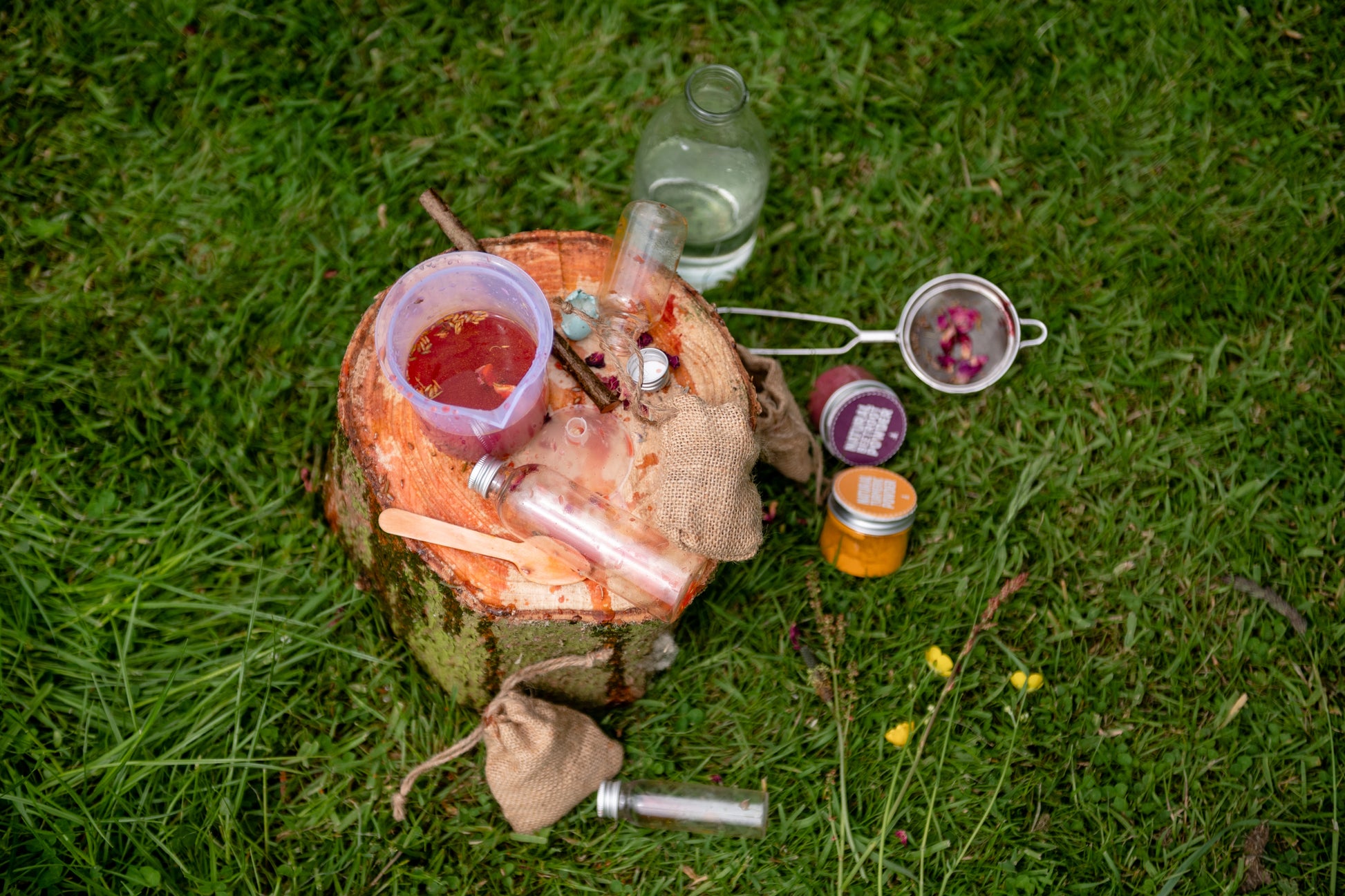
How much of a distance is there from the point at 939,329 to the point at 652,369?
1.47 meters

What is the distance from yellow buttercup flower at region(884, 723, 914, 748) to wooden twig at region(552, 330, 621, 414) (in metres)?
1.44

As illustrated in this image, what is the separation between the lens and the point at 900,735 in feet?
9.30

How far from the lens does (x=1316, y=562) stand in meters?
3.23

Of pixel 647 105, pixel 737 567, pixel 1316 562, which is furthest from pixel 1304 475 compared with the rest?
pixel 647 105

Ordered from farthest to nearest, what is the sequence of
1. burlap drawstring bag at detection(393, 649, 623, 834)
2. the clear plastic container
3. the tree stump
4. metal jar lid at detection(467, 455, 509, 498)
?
1. burlap drawstring bag at detection(393, 649, 623, 834)
2. the tree stump
3. metal jar lid at detection(467, 455, 509, 498)
4. the clear plastic container

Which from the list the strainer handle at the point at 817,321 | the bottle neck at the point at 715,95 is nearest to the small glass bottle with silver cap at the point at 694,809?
the strainer handle at the point at 817,321

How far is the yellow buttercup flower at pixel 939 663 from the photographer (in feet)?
9.62

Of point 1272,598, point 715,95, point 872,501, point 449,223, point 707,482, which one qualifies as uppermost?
point 715,95

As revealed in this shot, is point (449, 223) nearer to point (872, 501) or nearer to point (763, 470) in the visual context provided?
point (763, 470)

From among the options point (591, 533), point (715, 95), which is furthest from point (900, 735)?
point (715, 95)

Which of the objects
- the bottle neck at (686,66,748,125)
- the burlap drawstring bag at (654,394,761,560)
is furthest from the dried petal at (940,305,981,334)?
the burlap drawstring bag at (654,394,761,560)

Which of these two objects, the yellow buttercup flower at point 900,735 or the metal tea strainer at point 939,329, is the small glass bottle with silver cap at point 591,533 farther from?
the metal tea strainer at point 939,329

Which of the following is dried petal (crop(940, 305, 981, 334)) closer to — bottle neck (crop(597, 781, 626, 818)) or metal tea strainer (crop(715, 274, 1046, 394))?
metal tea strainer (crop(715, 274, 1046, 394))

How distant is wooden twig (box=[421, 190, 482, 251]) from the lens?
245 centimetres
